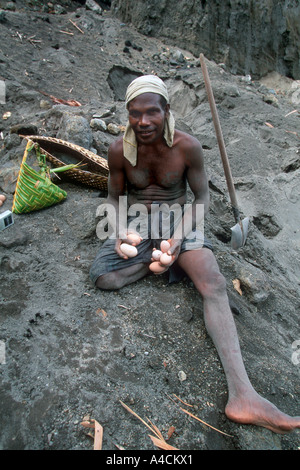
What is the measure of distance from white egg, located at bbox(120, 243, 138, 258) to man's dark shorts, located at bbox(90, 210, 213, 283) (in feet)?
0.20

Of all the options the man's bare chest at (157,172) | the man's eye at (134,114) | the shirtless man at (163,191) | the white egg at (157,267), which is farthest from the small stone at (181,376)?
the man's eye at (134,114)

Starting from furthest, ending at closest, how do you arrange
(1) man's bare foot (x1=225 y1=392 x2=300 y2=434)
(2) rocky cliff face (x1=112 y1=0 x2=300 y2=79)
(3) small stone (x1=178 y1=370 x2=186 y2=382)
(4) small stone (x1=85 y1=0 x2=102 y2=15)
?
1. (4) small stone (x1=85 y1=0 x2=102 y2=15)
2. (2) rocky cliff face (x1=112 y1=0 x2=300 y2=79)
3. (3) small stone (x1=178 y1=370 x2=186 y2=382)
4. (1) man's bare foot (x1=225 y1=392 x2=300 y2=434)

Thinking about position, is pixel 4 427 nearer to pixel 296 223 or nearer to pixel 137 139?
pixel 137 139

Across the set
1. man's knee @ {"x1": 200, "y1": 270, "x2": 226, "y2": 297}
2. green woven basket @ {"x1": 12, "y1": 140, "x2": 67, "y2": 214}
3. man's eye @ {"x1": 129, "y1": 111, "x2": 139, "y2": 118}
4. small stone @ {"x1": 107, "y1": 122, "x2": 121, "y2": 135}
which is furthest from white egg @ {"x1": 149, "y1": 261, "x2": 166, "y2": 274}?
small stone @ {"x1": 107, "y1": 122, "x2": 121, "y2": 135}

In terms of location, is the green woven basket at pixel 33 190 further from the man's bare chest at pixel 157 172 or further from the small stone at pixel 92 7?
the small stone at pixel 92 7

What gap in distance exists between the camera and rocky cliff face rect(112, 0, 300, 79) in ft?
29.0

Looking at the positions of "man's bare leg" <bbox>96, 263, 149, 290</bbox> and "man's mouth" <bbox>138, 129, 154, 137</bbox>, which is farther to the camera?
"man's bare leg" <bbox>96, 263, 149, 290</bbox>

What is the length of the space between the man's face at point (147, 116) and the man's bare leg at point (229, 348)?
2.72 ft

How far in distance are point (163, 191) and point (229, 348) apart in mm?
1213

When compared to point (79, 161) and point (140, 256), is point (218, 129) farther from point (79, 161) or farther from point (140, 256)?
point (79, 161)

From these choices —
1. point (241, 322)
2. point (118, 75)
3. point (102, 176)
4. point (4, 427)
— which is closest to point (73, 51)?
point (118, 75)

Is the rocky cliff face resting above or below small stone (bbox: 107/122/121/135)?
above

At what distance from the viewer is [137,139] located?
95.7 inches

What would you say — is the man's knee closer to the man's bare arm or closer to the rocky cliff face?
the man's bare arm
